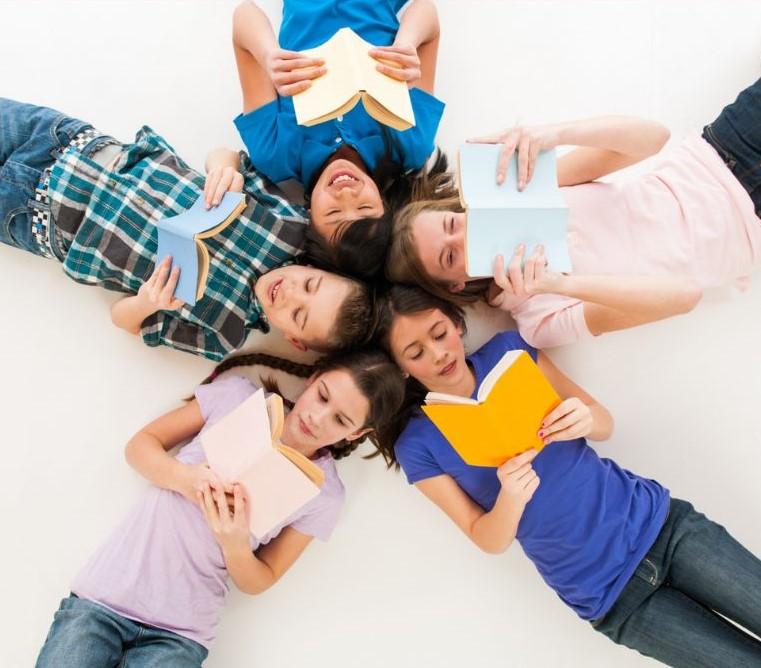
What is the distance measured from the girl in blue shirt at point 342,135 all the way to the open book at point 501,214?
0.83ft

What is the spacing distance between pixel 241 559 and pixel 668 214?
3.77ft

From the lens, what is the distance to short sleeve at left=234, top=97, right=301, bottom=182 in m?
1.46

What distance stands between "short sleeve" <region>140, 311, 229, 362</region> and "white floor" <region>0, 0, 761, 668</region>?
0.35 feet

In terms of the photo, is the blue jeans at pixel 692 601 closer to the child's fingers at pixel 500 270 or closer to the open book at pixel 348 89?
the child's fingers at pixel 500 270

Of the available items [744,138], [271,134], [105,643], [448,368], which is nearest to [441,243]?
[448,368]

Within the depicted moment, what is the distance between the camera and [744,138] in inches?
55.5

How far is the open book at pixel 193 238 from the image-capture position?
128 cm

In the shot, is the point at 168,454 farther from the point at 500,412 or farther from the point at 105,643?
the point at 500,412

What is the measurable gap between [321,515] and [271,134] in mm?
839

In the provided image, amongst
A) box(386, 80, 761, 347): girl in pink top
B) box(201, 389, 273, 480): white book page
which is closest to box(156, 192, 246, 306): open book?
box(201, 389, 273, 480): white book page

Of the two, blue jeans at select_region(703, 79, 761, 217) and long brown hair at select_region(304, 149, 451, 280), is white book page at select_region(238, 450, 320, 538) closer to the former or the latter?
long brown hair at select_region(304, 149, 451, 280)

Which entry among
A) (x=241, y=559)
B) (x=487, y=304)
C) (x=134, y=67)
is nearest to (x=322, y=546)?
(x=241, y=559)

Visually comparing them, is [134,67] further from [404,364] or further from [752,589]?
[752,589]

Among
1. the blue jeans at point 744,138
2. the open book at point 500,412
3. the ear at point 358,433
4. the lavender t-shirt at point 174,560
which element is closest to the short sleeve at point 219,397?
the lavender t-shirt at point 174,560
